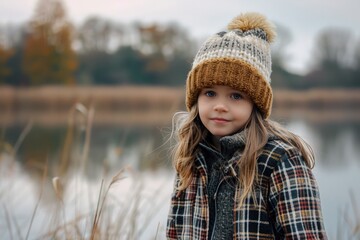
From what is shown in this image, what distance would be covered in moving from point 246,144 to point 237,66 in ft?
0.82

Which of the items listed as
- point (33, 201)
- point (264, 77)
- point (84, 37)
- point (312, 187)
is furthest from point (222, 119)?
point (84, 37)

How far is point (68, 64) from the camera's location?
2748 centimetres

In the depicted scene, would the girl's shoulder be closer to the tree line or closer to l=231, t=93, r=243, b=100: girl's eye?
l=231, t=93, r=243, b=100: girl's eye

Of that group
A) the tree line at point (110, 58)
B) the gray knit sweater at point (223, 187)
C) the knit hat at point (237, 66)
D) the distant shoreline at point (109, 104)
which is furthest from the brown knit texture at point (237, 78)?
the tree line at point (110, 58)

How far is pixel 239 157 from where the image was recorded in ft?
5.52

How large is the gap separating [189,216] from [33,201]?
4.18 m

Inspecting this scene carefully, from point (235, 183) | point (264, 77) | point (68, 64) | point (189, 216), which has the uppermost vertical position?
point (68, 64)

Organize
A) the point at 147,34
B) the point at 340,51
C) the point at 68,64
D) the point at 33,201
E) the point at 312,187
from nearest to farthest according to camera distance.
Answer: the point at 312,187
the point at 33,201
the point at 68,64
the point at 340,51
the point at 147,34

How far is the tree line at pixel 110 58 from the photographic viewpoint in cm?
2698

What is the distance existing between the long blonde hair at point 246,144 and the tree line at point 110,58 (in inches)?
914

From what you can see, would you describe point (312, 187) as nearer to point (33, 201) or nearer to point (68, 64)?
point (33, 201)

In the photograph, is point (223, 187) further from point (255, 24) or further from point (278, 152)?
point (255, 24)

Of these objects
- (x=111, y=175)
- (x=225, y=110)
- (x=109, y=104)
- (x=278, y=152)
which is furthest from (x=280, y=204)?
(x=109, y=104)

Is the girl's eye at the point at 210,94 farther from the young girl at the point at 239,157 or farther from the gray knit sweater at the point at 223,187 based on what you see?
the gray knit sweater at the point at 223,187
